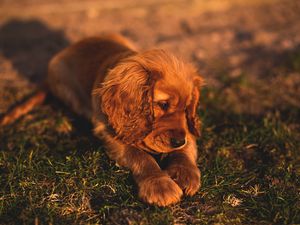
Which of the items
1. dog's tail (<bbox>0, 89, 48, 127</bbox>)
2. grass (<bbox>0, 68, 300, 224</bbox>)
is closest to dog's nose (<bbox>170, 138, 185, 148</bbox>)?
grass (<bbox>0, 68, 300, 224</bbox>)

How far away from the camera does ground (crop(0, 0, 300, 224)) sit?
2797 millimetres

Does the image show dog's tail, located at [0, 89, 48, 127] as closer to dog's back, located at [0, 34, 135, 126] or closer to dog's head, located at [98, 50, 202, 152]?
dog's back, located at [0, 34, 135, 126]

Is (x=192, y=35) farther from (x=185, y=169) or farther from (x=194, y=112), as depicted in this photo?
(x=185, y=169)

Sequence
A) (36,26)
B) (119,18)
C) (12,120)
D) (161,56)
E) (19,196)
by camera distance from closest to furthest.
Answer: (19,196)
(161,56)
(12,120)
(36,26)
(119,18)

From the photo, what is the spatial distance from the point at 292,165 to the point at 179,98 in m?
1.19

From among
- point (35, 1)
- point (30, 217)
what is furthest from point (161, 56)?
point (35, 1)

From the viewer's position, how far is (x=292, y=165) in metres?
3.35

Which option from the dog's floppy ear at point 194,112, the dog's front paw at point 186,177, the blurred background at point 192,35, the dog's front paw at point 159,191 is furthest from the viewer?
the blurred background at point 192,35

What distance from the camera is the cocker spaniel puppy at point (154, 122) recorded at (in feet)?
9.52

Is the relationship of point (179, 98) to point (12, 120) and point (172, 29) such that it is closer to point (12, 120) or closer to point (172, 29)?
point (12, 120)

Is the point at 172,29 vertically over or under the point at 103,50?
under

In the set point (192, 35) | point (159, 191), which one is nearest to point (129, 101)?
point (159, 191)

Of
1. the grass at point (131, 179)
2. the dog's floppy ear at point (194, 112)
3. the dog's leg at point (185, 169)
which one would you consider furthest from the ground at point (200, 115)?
the dog's floppy ear at point (194, 112)

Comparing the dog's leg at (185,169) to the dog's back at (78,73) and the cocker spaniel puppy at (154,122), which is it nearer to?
the cocker spaniel puppy at (154,122)
